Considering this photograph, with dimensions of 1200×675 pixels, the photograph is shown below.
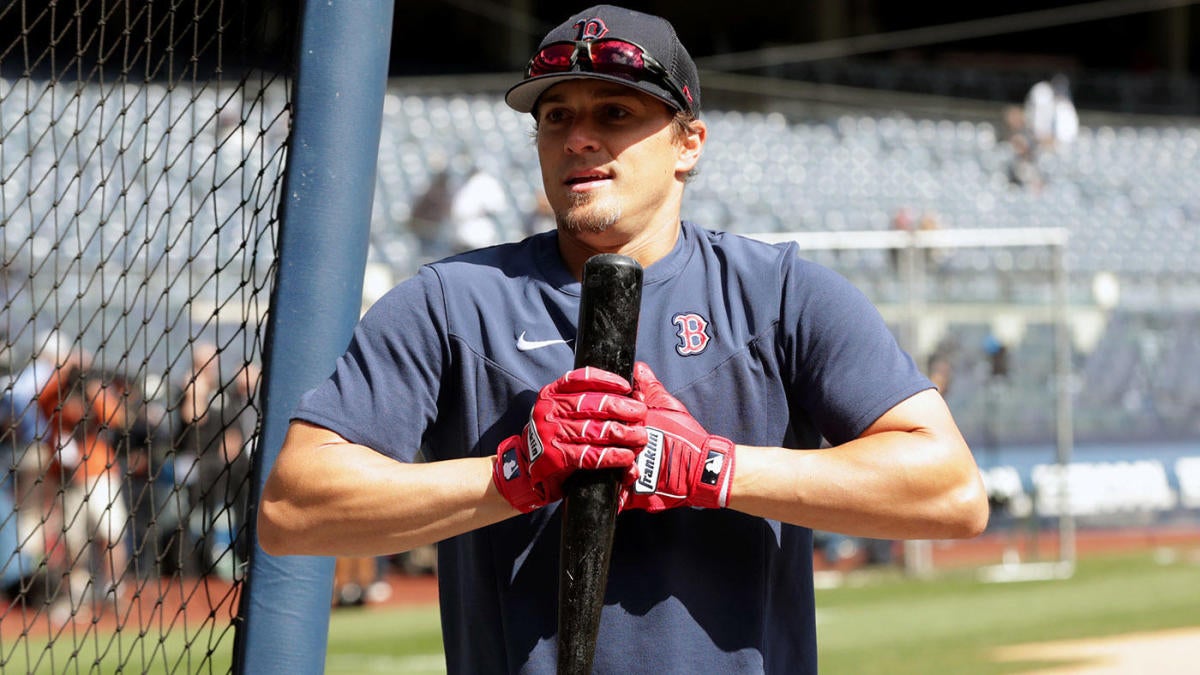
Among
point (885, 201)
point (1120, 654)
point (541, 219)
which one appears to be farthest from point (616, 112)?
point (885, 201)

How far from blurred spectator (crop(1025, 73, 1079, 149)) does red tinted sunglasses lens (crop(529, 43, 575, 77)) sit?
67.8ft

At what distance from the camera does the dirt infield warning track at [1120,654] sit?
7.62 m

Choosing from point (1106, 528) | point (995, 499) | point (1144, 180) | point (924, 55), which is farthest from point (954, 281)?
point (924, 55)

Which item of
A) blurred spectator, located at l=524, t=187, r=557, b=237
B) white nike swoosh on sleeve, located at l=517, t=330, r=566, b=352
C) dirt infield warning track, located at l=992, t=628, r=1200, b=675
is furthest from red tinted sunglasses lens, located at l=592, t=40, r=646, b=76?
blurred spectator, located at l=524, t=187, r=557, b=237

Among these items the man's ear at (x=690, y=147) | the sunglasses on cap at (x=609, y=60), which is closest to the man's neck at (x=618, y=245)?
the man's ear at (x=690, y=147)

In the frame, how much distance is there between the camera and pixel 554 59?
7.54 feet

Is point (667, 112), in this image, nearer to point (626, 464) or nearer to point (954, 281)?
point (626, 464)

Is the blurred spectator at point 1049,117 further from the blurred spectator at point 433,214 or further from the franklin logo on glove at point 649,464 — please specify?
the franklin logo on glove at point 649,464

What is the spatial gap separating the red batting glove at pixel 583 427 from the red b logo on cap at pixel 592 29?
0.58m

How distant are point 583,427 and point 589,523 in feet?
0.44

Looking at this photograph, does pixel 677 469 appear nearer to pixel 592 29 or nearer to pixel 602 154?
pixel 602 154

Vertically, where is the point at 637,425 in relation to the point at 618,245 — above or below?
below

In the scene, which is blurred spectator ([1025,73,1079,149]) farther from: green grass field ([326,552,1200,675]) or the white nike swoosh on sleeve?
the white nike swoosh on sleeve

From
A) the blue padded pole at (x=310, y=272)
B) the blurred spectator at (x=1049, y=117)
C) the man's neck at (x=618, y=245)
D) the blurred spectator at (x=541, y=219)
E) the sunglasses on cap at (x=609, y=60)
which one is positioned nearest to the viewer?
the sunglasses on cap at (x=609, y=60)
